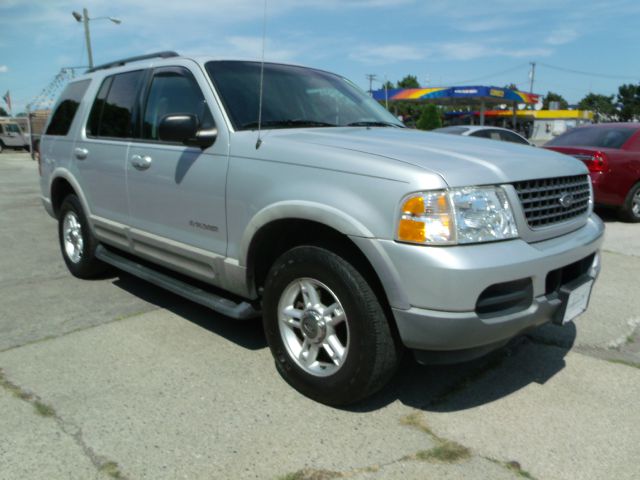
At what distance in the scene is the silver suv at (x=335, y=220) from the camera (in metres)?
2.52

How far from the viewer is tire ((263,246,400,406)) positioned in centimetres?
268

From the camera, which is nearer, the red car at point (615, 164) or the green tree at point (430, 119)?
the red car at point (615, 164)

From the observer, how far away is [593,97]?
107 metres

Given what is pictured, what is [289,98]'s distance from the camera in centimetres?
379

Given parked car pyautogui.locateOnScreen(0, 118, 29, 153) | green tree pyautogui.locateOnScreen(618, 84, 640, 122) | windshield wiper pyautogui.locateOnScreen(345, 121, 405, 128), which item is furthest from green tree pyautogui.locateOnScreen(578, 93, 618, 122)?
windshield wiper pyautogui.locateOnScreen(345, 121, 405, 128)

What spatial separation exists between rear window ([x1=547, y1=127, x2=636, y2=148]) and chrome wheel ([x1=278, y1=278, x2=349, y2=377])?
765 cm

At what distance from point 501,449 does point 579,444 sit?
0.38 m

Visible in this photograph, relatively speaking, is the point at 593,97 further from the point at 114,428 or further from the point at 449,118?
the point at 114,428

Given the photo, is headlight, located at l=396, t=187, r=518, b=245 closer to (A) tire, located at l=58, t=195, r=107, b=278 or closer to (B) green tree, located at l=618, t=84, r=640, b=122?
(A) tire, located at l=58, t=195, r=107, b=278

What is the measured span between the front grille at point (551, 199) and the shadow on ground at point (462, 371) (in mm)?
969

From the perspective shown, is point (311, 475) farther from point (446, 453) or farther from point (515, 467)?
point (515, 467)

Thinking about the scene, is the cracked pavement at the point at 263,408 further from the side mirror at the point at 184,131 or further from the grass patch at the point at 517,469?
the side mirror at the point at 184,131

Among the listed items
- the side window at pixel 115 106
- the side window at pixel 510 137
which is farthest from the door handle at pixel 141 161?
the side window at pixel 510 137

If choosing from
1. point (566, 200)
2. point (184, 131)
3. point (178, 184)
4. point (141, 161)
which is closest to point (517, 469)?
point (566, 200)
